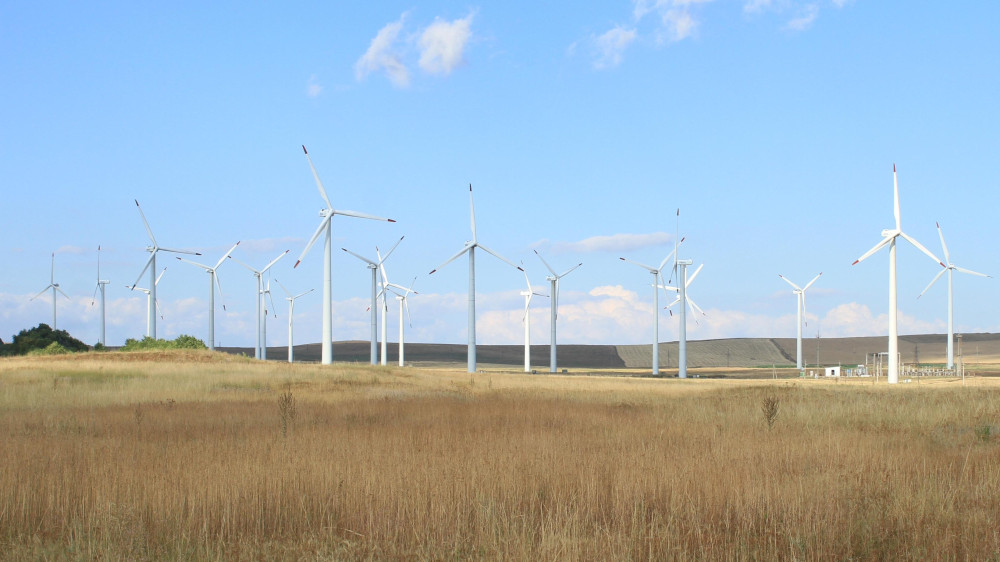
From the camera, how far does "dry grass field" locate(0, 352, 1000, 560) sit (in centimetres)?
898

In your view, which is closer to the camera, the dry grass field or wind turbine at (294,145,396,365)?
the dry grass field

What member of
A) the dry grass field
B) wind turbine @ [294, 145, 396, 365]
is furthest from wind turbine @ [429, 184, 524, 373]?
the dry grass field

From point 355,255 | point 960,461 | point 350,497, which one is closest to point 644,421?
point 960,461

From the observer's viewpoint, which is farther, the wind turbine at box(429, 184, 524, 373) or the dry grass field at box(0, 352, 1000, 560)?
the wind turbine at box(429, 184, 524, 373)

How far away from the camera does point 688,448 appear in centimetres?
1598

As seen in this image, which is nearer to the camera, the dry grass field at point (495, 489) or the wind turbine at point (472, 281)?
the dry grass field at point (495, 489)

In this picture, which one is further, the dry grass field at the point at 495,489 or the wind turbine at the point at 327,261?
the wind turbine at the point at 327,261

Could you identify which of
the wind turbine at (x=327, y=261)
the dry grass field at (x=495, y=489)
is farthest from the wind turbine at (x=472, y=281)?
the dry grass field at (x=495, y=489)

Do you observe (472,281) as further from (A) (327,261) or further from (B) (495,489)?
(B) (495,489)

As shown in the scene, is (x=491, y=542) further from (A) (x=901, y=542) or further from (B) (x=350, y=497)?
(A) (x=901, y=542)

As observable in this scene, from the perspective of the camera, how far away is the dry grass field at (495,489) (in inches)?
354

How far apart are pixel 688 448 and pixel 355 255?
3512 inches

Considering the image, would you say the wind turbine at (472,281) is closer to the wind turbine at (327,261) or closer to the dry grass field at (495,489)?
the wind turbine at (327,261)

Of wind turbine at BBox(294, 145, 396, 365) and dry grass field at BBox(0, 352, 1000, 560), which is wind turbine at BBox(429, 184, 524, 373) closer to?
wind turbine at BBox(294, 145, 396, 365)
